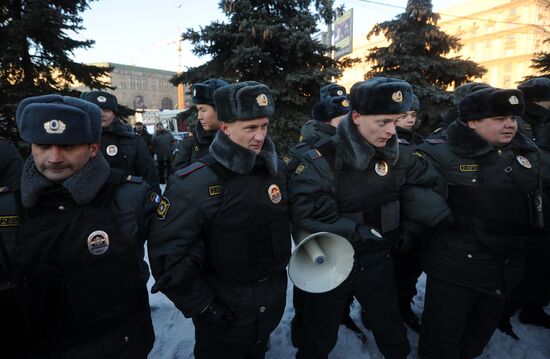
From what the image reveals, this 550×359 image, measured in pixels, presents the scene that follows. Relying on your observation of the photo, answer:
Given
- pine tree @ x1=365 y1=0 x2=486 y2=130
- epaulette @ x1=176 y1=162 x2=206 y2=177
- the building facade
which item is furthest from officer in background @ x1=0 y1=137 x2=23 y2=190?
the building facade

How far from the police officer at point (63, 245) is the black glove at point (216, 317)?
1.44 ft

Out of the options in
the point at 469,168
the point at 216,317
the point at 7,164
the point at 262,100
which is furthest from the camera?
the point at 7,164

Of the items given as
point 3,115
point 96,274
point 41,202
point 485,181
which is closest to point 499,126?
point 485,181

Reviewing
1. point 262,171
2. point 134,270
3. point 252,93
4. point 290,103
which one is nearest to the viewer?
point 134,270

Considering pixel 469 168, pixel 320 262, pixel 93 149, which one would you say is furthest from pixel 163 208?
pixel 469 168

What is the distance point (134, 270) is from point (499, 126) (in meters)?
2.75

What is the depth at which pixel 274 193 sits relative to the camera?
6.64 ft

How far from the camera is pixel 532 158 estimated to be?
7.98ft

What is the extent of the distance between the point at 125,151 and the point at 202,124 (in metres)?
1.16

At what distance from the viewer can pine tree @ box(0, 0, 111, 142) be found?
6.52 m

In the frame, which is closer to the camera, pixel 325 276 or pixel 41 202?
pixel 41 202

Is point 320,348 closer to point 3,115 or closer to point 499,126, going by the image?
point 499,126

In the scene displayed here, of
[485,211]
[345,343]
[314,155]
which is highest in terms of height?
[314,155]

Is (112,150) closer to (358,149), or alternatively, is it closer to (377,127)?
(358,149)
